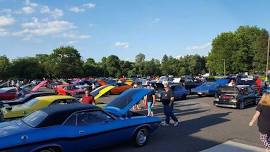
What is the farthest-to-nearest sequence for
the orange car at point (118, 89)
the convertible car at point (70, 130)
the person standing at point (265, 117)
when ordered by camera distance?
the orange car at point (118, 89)
the person standing at point (265, 117)
the convertible car at point (70, 130)

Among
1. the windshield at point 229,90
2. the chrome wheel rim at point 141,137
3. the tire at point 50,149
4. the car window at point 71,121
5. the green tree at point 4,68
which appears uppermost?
the green tree at point 4,68

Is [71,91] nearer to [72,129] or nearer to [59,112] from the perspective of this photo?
[59,112]

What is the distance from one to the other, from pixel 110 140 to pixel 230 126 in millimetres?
6040

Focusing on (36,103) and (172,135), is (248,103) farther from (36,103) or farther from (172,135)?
(36,103)

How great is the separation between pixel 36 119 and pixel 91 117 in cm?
135

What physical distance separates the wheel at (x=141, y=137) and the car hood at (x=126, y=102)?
802mm

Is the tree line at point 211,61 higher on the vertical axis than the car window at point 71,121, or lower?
higher

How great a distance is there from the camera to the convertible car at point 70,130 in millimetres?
7176

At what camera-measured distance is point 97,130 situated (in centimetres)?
838

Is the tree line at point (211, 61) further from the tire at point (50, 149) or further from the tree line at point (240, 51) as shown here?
the tire at point (50, 149)

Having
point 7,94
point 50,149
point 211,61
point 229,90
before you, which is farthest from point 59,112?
point 211,61

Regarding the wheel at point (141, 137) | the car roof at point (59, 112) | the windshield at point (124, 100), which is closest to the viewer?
the car roof at point (59, 112)

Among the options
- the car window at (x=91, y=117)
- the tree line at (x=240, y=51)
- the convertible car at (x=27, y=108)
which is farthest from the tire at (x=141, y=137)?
the tree line at (x=240, y=51)

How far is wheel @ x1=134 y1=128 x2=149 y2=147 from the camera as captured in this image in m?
9.51
